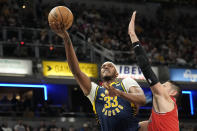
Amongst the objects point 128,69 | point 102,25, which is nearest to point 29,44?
point 128,69

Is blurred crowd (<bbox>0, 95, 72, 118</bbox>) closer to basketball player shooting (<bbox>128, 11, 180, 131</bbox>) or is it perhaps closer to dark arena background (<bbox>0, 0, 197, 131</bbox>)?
dark arena background (<bbox>0, 0, 197, 131</bbox>)

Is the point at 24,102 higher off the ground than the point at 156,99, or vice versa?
the point at 156,99

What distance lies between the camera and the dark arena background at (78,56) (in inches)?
715

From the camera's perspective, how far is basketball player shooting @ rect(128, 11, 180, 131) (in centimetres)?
504

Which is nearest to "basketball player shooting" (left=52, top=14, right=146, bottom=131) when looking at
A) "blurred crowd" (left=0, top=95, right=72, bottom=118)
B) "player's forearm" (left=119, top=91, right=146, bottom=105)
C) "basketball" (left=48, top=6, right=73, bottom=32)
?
"player's forearm" (left=119, top=91, right=146, bottom=105)

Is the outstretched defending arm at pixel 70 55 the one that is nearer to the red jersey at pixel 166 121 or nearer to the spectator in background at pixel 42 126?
the red jersey at pixel 166 121

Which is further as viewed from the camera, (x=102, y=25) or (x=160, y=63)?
(x=102, y=25)

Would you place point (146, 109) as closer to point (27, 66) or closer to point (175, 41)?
point (175, 41)

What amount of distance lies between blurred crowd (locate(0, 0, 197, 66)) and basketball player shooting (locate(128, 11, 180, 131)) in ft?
45.0

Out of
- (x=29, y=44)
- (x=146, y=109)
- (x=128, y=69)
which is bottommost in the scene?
(x=146, y=109)

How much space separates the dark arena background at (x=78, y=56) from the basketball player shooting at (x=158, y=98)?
893 centimetres

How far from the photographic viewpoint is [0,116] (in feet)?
57.5

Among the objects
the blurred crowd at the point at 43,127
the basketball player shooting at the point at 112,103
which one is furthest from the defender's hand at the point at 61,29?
the blurred crowd at the point at 43,127

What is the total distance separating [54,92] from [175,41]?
327 inches
